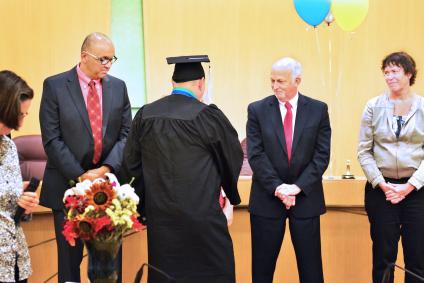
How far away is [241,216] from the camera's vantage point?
4219 mm

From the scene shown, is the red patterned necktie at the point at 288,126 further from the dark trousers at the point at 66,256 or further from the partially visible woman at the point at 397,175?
the dark trousers at the point at 66,256

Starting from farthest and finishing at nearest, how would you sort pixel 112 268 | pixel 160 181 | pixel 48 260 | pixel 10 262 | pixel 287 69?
pixel 48 260 < pixel 287 69 < pixel 160 181 < pixel 10 262 < pixel 112 268

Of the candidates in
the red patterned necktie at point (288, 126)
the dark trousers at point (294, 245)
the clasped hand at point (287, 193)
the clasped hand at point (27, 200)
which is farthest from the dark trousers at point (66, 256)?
the red patterned necktie at point (288, 126)

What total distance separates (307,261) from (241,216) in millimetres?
575

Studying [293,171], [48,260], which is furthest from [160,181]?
[48,260]

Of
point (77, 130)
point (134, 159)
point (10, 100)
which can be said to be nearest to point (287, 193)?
point (134, 159)

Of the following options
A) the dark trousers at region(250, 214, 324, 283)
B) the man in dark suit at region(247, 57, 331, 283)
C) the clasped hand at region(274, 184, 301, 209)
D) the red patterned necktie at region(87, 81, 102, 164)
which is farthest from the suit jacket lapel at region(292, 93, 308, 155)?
the red patterned necktie at region(87, 81, 102, 164)

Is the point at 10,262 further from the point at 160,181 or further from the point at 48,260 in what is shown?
the point at 48,260

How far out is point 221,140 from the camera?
3.15 m

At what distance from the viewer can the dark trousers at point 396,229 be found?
3.87 metres

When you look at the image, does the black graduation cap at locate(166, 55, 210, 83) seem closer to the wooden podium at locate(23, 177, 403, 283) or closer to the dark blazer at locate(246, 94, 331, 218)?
the dark blazer at locate(246, 94, 331, 218)

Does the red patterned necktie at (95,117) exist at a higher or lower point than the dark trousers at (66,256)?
higher

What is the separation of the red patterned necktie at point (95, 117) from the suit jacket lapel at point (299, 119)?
114 centimetres

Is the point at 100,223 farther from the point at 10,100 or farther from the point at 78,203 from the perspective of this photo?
the point at 10,100
